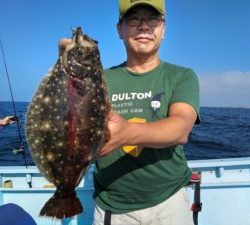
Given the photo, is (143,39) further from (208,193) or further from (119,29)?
(208,193)

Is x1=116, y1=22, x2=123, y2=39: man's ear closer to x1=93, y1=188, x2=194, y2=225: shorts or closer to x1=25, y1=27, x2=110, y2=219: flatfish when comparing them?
x1=25, y1=27, x2=110, y2=219: flatfish

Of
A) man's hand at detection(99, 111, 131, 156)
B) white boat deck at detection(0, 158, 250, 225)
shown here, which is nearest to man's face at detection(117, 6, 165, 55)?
man's hand at detection(99, 111, 131, 156)

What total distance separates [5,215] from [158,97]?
190 centimetres

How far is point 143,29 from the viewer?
2.83m

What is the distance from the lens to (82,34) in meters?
2.29

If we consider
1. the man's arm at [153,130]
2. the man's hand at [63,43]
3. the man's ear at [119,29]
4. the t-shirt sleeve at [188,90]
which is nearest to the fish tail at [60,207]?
the man's arm at [153,130]

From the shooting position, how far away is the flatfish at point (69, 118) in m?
2.14

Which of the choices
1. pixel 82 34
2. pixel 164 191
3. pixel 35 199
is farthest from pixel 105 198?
pixel 35 199

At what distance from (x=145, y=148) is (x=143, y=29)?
2.92 feet

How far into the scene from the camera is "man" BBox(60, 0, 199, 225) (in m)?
2.85

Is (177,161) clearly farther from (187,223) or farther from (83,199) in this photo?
(83,199)

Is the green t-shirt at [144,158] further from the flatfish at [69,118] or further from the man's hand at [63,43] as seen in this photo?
the man's hand at [63,43]

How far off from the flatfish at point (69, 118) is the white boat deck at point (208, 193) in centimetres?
278

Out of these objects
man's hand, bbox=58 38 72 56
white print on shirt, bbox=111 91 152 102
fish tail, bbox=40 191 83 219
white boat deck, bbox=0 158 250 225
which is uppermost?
man's hand, bbox=58 38 72 56
